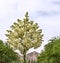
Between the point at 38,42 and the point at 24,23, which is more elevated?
the point at 24,23

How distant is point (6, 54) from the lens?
175 ft

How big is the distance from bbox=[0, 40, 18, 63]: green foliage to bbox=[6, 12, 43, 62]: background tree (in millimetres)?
1148

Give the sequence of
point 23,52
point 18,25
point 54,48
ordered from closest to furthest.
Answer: point 54,48 → point 23,52 → point 18,25

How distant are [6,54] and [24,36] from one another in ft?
13.6

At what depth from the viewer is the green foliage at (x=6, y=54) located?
52450 millimetres

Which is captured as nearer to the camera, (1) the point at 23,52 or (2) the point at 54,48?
(2) the point at 54,48

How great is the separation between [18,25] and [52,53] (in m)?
9.31

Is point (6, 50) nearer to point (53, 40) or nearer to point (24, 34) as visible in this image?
point (24, 34)

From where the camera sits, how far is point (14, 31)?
56.0 m

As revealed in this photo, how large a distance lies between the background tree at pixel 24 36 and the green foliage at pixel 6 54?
1148 mm

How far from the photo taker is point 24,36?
54.4 m

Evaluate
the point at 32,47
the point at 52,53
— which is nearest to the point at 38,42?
the point at 32,47

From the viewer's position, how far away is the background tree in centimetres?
5421

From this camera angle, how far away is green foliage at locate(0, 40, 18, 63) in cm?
5245
